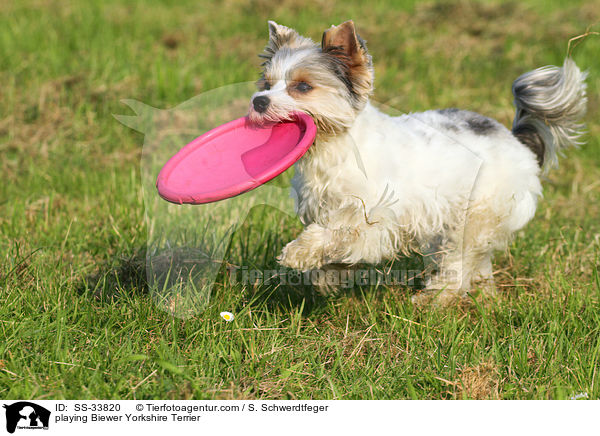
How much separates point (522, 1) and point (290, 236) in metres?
7.80

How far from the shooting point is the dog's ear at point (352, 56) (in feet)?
10.8

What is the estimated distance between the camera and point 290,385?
317cm

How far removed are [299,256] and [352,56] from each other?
41.8 inches

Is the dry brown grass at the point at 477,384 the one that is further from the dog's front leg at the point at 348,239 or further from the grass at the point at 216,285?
the dog's front leg at the point at 348,239

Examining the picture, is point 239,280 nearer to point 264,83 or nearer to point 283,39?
point 264,83

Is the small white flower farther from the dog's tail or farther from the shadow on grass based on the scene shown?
the dog's tail

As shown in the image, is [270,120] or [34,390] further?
[270,120]

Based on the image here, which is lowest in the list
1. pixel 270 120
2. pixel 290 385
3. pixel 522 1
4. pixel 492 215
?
pixel 290 385

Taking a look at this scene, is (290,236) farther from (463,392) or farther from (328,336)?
(463,392)

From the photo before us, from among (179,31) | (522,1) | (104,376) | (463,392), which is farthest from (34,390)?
(522,1)
